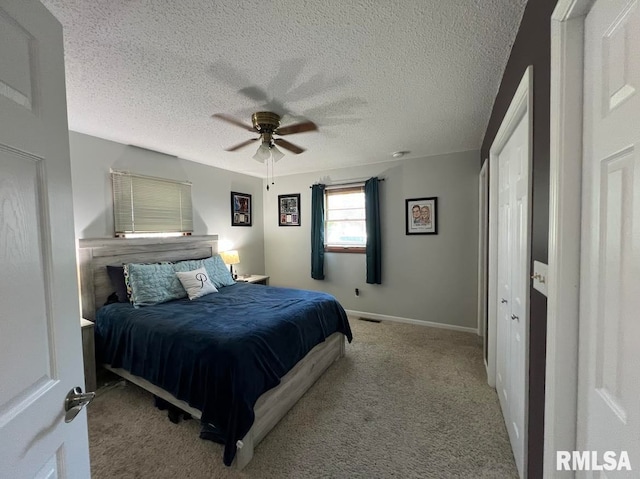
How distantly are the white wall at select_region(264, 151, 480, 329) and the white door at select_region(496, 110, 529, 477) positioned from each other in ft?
4.94

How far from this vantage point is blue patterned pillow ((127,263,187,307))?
253 cm

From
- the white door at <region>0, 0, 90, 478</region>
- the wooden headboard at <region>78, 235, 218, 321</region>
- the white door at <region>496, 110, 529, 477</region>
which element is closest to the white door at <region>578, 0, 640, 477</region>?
the white door at <region>496, 110, 529, 477</region>

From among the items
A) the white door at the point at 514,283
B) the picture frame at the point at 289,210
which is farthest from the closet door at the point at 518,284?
the picture frame at the point at 289,210

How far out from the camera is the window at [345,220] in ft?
13.7

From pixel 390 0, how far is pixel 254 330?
202cm

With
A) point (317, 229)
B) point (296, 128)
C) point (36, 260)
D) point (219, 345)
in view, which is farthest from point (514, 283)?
point (317, 229)

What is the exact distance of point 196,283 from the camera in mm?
2867

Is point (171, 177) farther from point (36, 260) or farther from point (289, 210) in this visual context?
point (36, 260)

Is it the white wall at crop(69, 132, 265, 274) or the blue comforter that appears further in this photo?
the white wall at crop(69, 132, 265, 274)

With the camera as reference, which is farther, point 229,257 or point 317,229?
point 317,229

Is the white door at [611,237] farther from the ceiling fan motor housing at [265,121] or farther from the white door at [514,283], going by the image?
the ceiling fan motor housing at [265,121]

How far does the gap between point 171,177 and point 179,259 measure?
1088 millimetres

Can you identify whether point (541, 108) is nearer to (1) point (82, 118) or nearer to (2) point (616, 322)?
(2) point (616, 322)

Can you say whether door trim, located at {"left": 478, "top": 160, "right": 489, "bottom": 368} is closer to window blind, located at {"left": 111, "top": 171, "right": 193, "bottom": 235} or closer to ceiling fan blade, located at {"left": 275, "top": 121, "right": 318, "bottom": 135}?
ceiling fan blade, located at {"left": 275, "top": 121, "right": 318, "bottom": 135}
